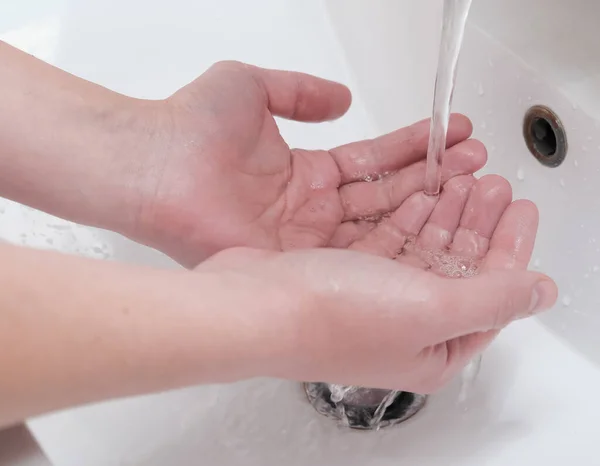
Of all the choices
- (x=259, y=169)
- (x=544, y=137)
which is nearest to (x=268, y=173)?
(x=259, y=169)

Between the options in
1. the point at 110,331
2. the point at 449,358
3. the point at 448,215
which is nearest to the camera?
the point at 110,331

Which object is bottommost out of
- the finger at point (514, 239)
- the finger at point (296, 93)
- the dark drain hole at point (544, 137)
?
the finger at point (514, 239)

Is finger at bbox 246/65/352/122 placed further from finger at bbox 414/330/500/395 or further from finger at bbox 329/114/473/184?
finger at bbox 414/330/500/395

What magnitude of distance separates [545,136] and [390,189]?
0.44 feet

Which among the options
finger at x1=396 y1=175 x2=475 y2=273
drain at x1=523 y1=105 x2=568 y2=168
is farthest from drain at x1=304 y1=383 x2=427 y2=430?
drain at x1=523 y1=105 x2=568 y2=168

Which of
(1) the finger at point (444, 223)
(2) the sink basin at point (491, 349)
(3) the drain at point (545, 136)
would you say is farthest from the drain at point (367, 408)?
(3) the drain at point (545, 136)

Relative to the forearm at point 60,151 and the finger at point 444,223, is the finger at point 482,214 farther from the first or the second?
the forearm at point 60,151

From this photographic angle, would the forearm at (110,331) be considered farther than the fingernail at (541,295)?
No

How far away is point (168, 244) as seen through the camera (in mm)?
514

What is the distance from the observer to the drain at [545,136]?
521 mm

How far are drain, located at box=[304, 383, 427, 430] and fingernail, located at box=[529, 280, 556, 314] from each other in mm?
202

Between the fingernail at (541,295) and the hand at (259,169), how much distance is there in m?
0.18

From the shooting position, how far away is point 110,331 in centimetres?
32

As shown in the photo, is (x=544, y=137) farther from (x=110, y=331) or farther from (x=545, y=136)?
(x=110, y=331)
